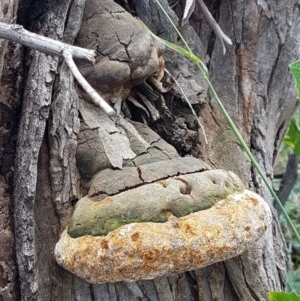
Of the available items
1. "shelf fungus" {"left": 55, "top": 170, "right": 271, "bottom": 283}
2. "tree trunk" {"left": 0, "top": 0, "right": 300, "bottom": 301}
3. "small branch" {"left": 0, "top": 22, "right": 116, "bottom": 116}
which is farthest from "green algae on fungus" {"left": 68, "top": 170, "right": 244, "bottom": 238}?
"small branch" {"left": 0, "top": 22, "right": 116, "bottom": 116}

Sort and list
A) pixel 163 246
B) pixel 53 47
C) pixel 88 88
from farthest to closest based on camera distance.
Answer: pixel 163 246 < pixel 53 47 < pixel 88 88

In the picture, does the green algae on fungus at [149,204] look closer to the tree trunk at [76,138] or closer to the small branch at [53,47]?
the tree trunk at [76,138]

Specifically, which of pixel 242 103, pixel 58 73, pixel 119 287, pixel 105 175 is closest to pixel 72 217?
pixel 105 175

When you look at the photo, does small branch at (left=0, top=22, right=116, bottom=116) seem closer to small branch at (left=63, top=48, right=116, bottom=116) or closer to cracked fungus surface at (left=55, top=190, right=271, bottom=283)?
small branch at (left=63, top=48, right=116, bottom=116)

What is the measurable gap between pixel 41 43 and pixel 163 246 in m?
0.46

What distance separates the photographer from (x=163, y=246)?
39.9 inches

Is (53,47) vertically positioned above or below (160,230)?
above

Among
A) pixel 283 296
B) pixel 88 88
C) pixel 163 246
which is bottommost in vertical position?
pixel 283 296

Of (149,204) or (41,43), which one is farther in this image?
(149,204)

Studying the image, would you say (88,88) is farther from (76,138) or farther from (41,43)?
(76,138)

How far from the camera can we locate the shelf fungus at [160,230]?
1023 millimetres

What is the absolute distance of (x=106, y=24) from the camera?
1.37 metres

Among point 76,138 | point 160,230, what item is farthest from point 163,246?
point 76,138

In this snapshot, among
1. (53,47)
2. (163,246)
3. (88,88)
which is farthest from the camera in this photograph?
(163,246)
